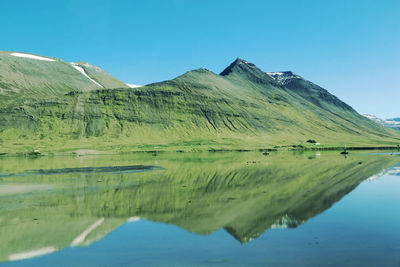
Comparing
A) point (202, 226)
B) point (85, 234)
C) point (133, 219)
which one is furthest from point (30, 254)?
point (202, 226)

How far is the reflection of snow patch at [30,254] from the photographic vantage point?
17.2 meters

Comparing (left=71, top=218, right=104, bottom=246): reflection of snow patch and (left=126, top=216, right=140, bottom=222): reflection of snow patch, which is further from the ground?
(left=126, top=216, right=140, bottom=222): reflection of snow patch

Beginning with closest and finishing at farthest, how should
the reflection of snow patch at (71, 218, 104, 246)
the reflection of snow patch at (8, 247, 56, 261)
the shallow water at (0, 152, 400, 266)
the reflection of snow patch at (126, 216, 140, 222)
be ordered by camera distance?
the shallow water at (0, 152, 400, 266)
the reflection of snow patch at (8, 247, 56, 261)
the reflection of snow patch at (71, 218, 104, 246)
the reflection of snow patch at (126, 216, 140, 222)

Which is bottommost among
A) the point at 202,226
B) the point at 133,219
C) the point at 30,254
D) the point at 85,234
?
the point at 30,254

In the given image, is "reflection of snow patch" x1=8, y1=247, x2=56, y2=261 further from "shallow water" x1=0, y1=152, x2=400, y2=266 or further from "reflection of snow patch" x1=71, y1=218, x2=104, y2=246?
"reflection of snow patch" x1=71, y1=218, x2=104, y2=246

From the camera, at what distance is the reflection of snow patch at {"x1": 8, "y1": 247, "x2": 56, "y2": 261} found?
17203mm

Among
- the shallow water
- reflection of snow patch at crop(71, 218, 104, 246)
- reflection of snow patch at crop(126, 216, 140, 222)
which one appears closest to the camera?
the shallow water

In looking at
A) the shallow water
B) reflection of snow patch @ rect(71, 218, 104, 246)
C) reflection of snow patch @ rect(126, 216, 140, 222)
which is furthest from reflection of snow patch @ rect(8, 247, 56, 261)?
reflection of snow patch @ rect(126, 216, 140, 222)

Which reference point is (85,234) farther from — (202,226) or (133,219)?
(202,226)

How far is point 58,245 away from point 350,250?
16.0 metres

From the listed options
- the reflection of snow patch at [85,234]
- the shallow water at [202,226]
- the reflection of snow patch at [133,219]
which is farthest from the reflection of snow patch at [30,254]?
the reflection of snow patch at [133,219]

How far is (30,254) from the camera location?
17.7 meters

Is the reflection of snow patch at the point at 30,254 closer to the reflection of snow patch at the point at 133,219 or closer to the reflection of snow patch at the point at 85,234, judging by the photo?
the reflection of snow patch at the point at 85,234

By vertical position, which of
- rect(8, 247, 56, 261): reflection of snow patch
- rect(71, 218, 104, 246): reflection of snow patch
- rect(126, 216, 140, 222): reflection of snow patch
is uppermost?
rect(126, 216, 140, 222): reflection of snow patch
